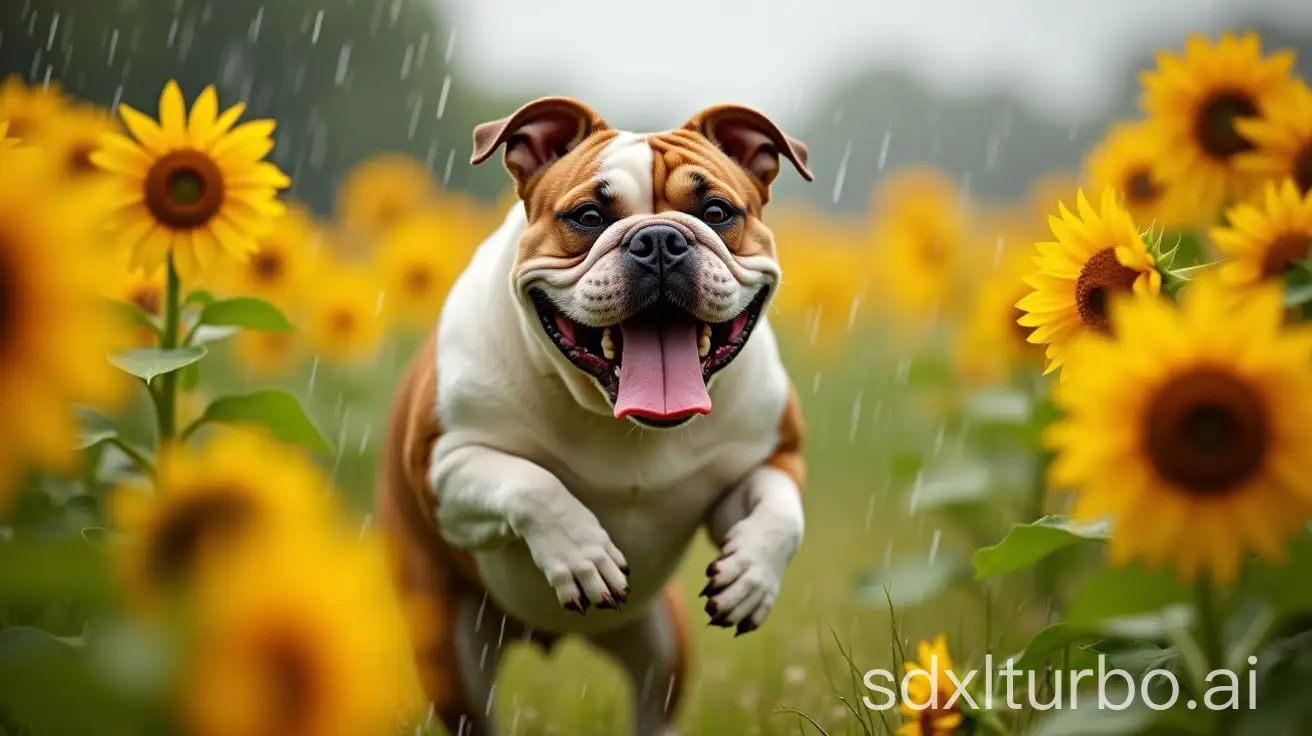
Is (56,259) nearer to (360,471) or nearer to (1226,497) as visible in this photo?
(1226,497)

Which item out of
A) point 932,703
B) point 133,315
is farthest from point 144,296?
point 932,703

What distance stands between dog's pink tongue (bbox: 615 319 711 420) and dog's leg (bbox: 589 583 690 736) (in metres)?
1.06

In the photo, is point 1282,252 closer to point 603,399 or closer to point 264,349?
point 603,399

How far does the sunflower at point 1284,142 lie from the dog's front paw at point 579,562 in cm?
183

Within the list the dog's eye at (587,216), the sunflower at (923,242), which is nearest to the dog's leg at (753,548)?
the dog's eye at (587,216)

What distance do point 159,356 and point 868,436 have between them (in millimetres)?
5983

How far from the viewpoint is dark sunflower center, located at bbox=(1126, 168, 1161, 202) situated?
4.02 meters

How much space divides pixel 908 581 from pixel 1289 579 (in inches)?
112

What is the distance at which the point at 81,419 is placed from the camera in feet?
10.3

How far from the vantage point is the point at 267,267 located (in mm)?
4660

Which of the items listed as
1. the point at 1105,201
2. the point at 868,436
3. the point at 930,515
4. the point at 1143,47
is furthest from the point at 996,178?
the point at 1105,201

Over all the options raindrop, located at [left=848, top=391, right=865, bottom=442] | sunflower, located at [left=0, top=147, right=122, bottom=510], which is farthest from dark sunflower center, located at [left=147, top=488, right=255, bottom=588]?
raindrop, located at [left=848, top=391, right=865, bottom=442]

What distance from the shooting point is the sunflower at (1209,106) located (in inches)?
128

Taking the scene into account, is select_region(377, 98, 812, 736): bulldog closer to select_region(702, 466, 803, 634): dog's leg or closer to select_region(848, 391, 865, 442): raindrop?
select_region(702, 466, 803, 634): dog's leg
